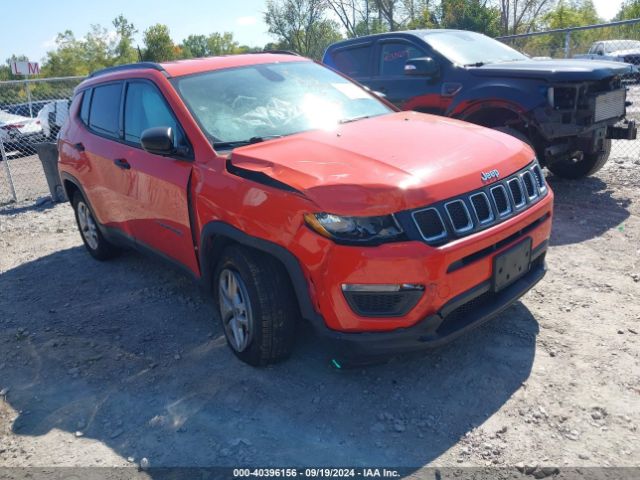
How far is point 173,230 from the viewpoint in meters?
3.92

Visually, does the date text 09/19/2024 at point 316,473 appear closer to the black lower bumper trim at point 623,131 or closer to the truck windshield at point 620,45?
the black lower bumper trim at point 623,131

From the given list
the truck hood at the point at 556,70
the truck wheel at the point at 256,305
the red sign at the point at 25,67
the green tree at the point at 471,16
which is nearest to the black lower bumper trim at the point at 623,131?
the truck hood at the point at 556,70

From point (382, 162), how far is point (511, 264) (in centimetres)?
91

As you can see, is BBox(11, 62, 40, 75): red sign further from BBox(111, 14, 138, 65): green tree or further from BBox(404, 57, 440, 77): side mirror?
BBox(111, 14, 138, 65): green tree

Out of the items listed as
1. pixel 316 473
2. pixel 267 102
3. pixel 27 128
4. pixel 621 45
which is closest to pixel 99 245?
pixel 267 102

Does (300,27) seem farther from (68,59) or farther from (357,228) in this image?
(357,228)

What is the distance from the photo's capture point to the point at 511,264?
3084 mm

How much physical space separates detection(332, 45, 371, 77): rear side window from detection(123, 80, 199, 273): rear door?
3909 millimetres

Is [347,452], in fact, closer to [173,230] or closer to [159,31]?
[173,230]

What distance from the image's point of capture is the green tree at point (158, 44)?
140 ft

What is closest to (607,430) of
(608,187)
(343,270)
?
(343,270)

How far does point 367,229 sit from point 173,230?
1.72 m

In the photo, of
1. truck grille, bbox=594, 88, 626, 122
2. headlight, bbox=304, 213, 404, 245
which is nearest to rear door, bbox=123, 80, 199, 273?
headlight, bbox=304, 213, 404, 245

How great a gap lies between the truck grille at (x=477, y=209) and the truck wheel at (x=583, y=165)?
3.62 m
